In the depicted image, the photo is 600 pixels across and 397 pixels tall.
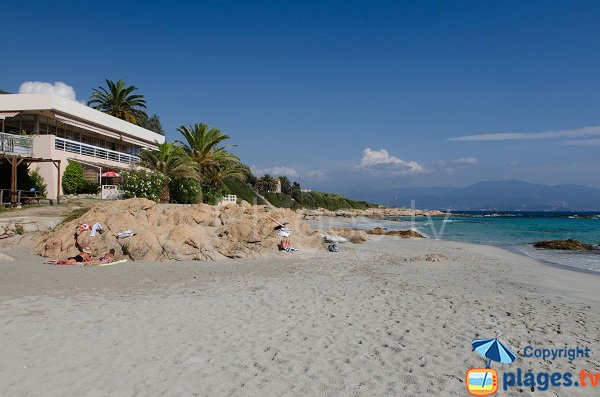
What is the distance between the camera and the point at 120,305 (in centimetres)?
812

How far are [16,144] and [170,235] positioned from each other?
14254mm

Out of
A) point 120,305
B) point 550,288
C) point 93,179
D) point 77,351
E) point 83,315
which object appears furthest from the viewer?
point 93,179

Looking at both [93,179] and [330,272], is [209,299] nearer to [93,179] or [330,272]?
[330,272]

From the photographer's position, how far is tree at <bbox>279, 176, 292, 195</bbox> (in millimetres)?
90125

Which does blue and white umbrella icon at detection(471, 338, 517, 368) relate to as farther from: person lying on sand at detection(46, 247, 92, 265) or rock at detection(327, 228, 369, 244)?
rock at detection(327, 228, 369, 244)

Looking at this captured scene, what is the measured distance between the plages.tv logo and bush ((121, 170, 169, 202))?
2289 centimetres

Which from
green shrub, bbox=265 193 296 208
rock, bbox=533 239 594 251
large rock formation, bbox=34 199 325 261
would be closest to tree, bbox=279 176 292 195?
green shrub, bbox=265 193 296 208

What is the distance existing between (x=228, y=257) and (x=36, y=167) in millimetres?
18095

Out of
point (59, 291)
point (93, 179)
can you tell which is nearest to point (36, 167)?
point (93, 179)

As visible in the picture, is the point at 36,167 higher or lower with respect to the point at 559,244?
higher

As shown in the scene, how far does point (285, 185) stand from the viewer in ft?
300

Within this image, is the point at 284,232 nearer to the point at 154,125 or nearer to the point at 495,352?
the point at 495,352

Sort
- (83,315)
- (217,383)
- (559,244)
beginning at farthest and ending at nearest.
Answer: (559,244) < (83,315) < (217,383)

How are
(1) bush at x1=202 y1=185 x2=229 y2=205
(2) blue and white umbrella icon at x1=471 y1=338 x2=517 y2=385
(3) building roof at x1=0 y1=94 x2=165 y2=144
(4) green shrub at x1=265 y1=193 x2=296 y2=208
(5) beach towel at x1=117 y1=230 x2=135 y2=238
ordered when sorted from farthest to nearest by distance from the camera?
(4) green shrub at x1=265 y1=193 x2=296 y2=208, (1) bush at x1=202 y1=185 x2=229 y2=205, (3) building roof at x1=0 y1=94 x2=165 y2=144, (5) beach towel at x1=117 y1=230 x2=135 y2=238, (2) blue and white umbrella icon at x1=471 y1=338 x2=517 y2=385
